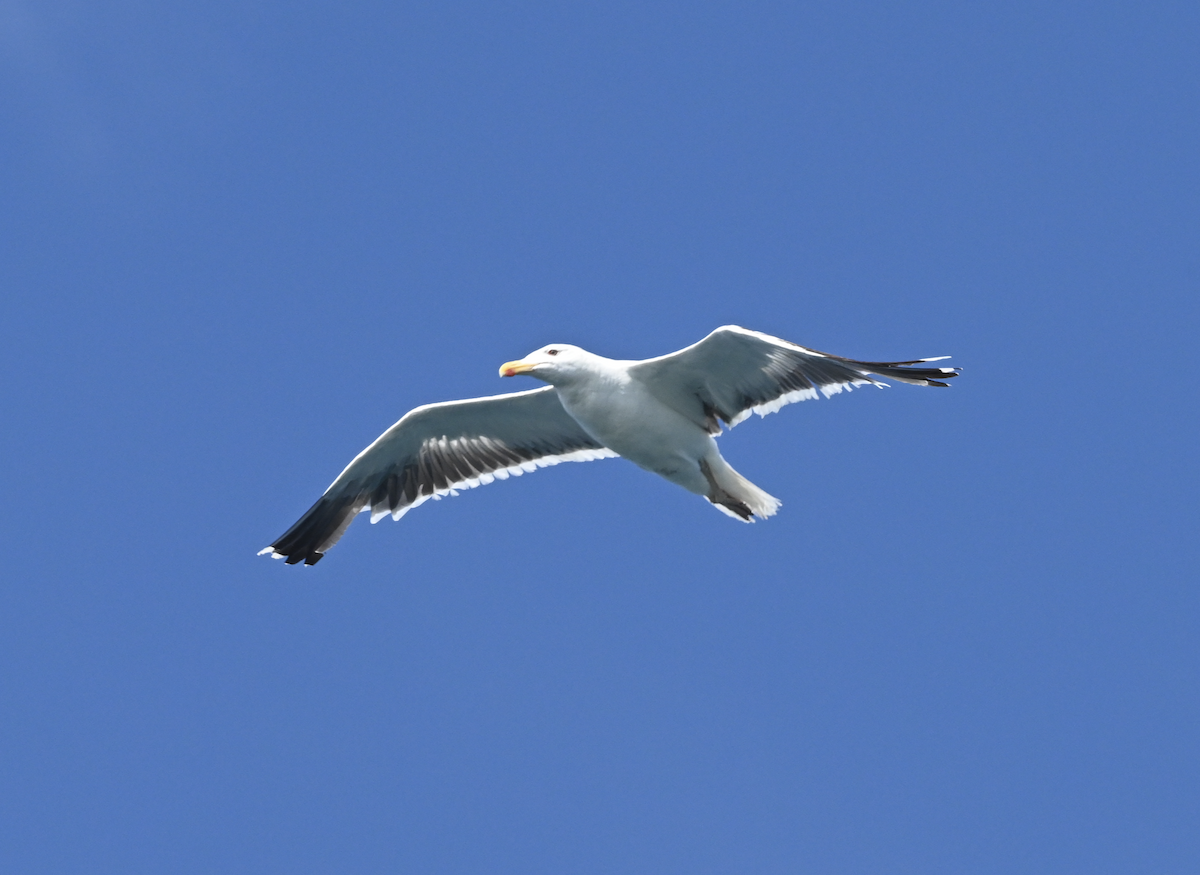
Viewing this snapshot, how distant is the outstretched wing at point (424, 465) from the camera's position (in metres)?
16.4

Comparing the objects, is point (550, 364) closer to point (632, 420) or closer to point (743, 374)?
point (632, 420)

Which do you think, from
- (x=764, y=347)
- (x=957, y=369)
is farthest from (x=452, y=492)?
(x=957, y=369)

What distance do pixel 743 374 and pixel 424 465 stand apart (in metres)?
4.18

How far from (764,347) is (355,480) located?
17.3ft

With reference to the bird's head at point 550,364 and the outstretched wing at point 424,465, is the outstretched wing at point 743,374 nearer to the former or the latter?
the bird's head at point 550,364

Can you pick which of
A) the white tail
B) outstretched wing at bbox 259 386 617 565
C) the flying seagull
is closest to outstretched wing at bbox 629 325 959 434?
the flying seagull

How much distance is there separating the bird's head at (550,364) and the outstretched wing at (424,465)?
177 cm

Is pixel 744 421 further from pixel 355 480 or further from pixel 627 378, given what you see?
pixel 355 480

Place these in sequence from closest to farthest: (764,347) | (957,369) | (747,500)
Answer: (957,369)
(764,347)
(747,500)

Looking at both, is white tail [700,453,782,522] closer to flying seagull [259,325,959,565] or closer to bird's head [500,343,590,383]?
flying seagull [259,325,959,565]

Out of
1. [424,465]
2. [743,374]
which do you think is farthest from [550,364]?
[424,465]

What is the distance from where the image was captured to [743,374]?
14375mm

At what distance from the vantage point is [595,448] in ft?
54.1

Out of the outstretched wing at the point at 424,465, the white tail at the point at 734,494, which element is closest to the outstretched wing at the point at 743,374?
the white tail at the point at 734,494
